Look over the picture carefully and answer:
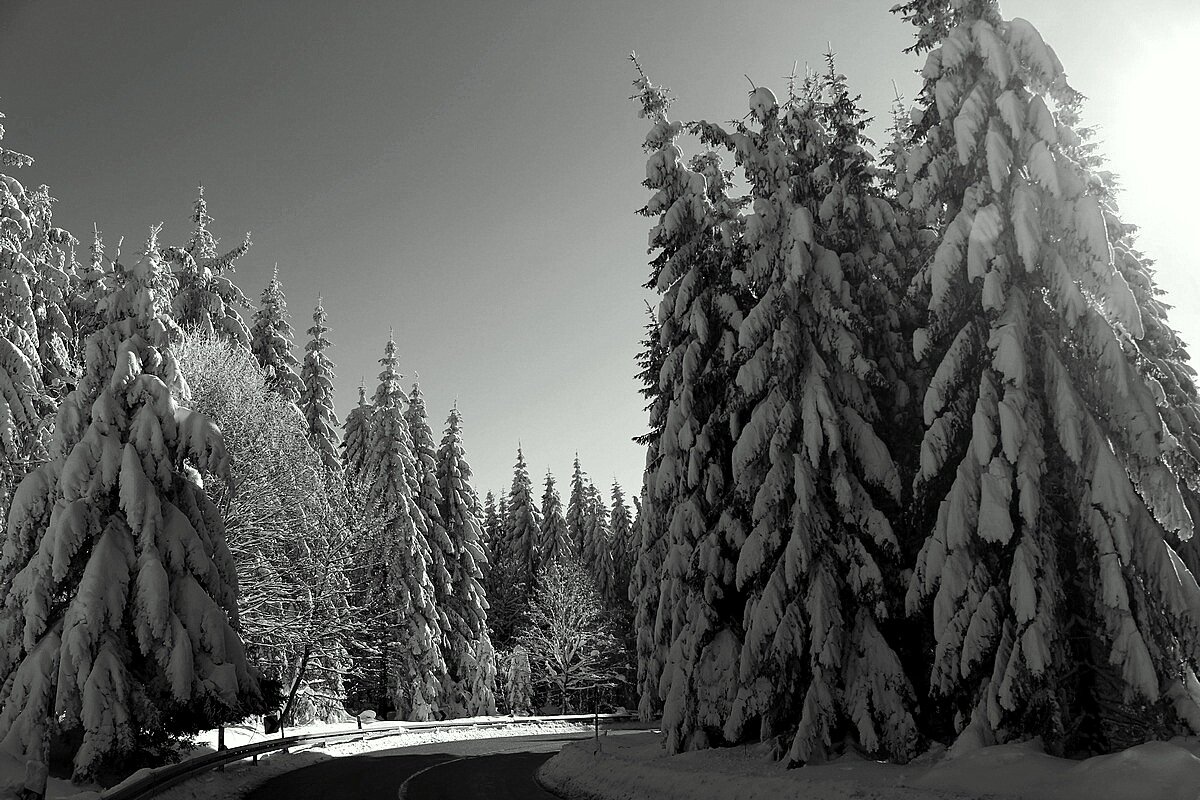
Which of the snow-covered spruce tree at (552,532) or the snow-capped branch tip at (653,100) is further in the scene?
the snow-covered spruce tree at (552,532)

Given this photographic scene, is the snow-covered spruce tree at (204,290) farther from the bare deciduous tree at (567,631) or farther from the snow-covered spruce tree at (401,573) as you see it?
the bare deciduous tree at (567,631)

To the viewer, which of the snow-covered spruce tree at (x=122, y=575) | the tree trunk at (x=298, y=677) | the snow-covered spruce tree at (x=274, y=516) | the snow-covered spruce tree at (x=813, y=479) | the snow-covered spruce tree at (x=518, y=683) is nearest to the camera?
the snow-covered spruce tree at (x=122, y=575)

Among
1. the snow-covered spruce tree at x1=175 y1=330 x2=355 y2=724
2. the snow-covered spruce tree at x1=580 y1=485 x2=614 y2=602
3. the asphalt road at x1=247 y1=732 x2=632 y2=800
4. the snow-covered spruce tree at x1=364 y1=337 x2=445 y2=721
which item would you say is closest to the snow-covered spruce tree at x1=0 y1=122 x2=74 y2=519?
the snow-covered spruce tree at x1=175 y1=330 x2=355 y2=724

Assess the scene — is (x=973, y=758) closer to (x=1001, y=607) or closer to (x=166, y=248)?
(x=1001, y=607)

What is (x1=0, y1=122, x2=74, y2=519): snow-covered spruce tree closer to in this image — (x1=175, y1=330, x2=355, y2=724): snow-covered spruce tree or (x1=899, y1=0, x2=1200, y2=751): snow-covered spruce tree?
(x1=175, y1=330, x2=355, y2=724): snow-covered spruce tree

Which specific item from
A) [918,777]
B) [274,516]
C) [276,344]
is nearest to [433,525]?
[276,344]

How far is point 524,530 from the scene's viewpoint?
217 ft

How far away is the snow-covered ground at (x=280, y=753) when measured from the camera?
1619 centimetres

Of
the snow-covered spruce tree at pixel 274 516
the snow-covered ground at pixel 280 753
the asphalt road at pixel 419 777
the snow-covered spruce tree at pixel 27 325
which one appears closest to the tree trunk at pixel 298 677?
the snow-covered spruce tree at pixel 274 516

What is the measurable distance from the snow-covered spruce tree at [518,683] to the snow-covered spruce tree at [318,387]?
2223cm

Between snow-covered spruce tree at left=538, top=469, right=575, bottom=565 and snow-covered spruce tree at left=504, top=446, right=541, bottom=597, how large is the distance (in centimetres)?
58

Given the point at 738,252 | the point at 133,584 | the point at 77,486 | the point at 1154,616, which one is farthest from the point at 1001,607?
the point at 77,486

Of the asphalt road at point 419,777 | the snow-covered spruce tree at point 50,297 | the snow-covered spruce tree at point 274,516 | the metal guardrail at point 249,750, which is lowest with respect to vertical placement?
the asphalt road at point 419,777

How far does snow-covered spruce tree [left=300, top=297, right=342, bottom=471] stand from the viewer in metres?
43.5
